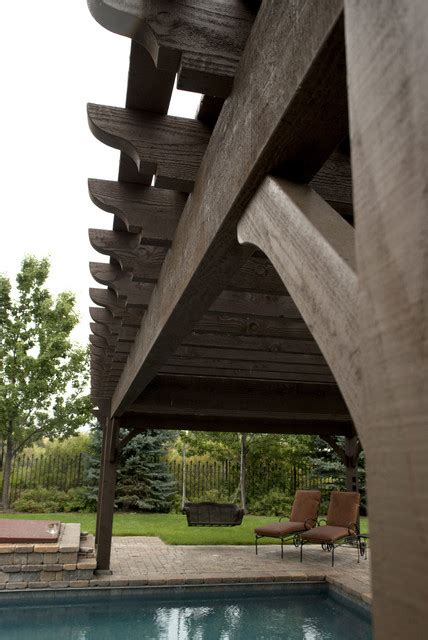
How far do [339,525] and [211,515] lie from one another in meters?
2.55

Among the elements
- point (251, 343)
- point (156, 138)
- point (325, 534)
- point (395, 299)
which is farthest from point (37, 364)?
point (395, 299)

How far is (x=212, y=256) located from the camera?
1848mm

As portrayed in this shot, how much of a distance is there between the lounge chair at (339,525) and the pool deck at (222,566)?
39 centimetres

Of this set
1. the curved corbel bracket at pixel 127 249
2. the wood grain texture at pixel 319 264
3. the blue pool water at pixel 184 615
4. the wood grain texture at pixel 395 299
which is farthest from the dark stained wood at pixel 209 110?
the blue pool water at pixel 184 615

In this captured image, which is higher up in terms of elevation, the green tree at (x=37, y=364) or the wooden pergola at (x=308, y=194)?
the green tree at (x=37, y=364)

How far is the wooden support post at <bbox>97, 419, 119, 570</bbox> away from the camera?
8008 millimetres

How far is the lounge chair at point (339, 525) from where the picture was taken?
363 inches

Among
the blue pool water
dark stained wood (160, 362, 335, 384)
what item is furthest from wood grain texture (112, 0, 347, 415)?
the blue pool water

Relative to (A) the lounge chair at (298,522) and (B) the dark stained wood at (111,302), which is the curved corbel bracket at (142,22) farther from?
(A) the lounge chair at (298,522)

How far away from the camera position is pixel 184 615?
6.96 meters

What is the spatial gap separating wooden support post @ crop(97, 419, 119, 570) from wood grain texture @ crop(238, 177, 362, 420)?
24.9ft

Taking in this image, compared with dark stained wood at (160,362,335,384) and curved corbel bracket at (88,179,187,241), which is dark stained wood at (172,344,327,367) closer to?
dark stained wood at (160,362,335,384)

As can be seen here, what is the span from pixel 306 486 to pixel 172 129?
58.2ft

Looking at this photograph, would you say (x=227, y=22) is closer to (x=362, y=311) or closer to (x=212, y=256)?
(x=212, y=256)
